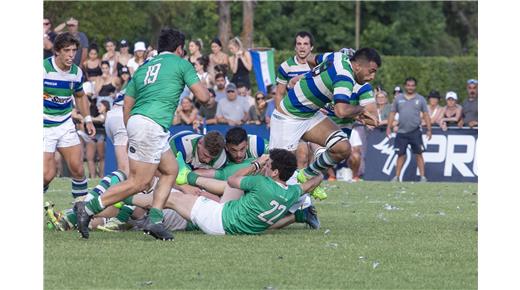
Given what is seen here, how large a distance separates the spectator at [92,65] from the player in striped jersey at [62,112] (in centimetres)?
1113

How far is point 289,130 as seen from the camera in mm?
14469

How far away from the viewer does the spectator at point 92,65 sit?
86.5ft

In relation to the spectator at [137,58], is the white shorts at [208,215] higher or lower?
lower

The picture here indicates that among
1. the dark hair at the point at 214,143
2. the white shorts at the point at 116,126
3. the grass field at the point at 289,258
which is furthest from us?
the white shorts at the point at 116,126

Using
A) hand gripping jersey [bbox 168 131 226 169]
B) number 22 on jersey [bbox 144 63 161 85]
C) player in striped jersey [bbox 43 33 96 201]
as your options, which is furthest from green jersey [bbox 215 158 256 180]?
player in striped jersey [bbox 43 33 96 201]

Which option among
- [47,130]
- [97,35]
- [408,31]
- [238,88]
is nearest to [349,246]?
[47,130]

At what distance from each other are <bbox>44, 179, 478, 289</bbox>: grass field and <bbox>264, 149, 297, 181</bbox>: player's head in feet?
2.11

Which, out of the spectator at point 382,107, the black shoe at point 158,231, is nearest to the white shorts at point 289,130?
the black shoe at point 158,231

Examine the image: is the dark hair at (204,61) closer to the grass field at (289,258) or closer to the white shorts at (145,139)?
the grass field at (289,258)

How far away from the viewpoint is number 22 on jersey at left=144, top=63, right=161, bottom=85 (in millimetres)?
12328

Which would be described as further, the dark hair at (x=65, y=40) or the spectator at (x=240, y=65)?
the spectator at (x=240, y=65)

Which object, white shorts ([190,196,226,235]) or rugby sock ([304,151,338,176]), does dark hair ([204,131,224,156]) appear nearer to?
white shorts ([190,196,226,235])

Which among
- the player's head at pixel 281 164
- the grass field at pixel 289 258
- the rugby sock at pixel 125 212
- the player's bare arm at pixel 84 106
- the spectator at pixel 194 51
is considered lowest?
the grass field at pixel 289 258
